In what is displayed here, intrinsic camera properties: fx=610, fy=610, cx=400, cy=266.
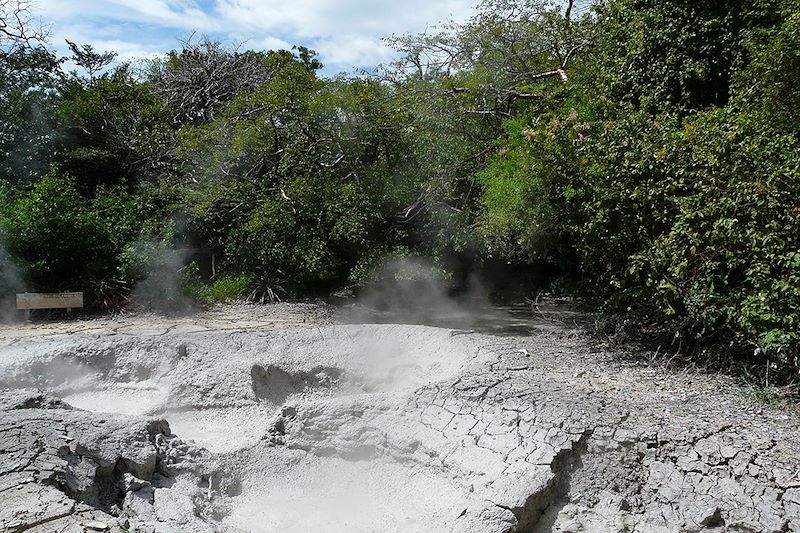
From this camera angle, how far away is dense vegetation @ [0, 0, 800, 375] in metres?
5.77

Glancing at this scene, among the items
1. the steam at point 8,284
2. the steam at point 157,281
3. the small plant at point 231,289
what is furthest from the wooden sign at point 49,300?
the small plant at point 231,289

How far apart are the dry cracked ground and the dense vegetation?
1.17m

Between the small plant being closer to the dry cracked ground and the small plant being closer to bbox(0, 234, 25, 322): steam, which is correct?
bbox(0, 234, 25, 322): steam

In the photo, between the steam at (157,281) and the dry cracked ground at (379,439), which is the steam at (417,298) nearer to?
the steam at (157,281)

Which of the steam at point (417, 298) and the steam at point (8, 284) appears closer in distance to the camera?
the steam at point (8, 284)

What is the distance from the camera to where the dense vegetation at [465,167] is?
5766 mm

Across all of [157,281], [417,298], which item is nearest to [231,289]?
[157,281]

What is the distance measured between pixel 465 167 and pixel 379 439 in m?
A: 5.47

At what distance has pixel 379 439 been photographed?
5230 mm

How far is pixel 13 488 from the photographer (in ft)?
11.6

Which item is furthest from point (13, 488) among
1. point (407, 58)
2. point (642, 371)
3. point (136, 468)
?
point (407, 58)

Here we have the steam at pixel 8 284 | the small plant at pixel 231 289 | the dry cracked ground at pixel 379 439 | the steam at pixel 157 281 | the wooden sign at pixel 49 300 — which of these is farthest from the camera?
the small plant at pixel 231 289

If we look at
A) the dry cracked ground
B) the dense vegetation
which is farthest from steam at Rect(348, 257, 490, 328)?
the dry cracked ground

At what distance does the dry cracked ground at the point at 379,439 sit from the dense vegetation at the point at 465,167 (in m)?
1.17
